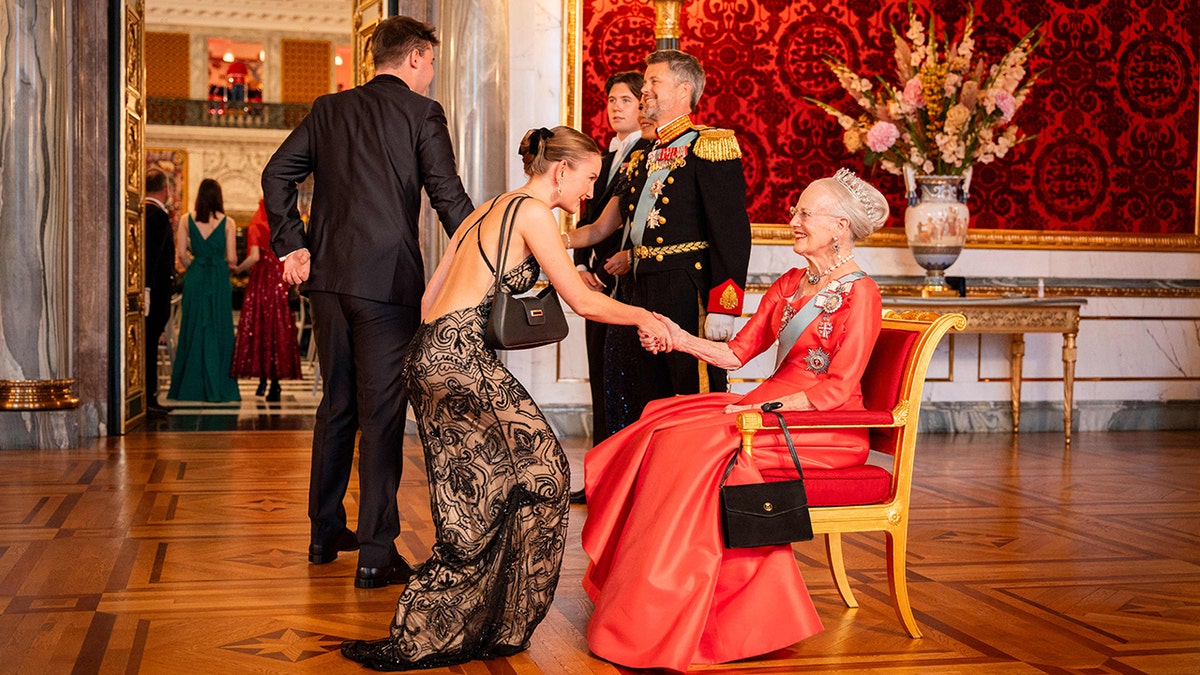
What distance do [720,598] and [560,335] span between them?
722 millimetres

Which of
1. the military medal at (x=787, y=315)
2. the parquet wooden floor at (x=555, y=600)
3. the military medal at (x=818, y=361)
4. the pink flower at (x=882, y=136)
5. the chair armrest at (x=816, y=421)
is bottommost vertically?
the parquet wooden floor at (x=555, y=600)

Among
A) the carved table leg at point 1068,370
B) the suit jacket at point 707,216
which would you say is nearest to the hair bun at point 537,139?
the suit jacket at point 707,216

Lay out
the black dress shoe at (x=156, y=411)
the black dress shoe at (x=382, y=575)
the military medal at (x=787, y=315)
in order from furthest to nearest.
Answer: the black dress shoe at (x=156, y=411) < the black dress shoe at (x=382, y=575) < the military medal at (x=787, y=315)

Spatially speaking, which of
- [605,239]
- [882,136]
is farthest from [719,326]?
[882,136]

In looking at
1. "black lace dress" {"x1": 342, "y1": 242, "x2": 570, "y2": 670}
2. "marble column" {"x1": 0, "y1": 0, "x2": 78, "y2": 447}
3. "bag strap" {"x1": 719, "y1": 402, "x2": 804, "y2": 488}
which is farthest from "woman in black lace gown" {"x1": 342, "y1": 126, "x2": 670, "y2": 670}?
"marble column" {"x1": 0, "y1": 0, "x2": 78, "y2": 447}

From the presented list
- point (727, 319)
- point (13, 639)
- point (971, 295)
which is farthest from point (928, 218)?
point (13, 639)

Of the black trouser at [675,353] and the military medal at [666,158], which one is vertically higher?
the military medal at [666,158]

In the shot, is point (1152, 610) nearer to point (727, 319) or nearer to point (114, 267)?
point (727, 319)

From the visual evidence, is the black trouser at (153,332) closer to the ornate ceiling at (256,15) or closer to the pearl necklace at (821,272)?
the pearl necklace at (821,272)

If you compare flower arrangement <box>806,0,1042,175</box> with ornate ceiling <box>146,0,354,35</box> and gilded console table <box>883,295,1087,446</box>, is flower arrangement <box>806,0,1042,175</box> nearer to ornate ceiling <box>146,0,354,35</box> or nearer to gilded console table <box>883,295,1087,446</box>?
gilded console table <box>883,295,1087,446</box>

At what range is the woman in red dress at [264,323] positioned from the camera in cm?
895

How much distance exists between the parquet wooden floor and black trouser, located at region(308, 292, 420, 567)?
7.6 inches

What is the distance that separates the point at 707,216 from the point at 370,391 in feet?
3.88

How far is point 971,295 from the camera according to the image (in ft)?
24.1
